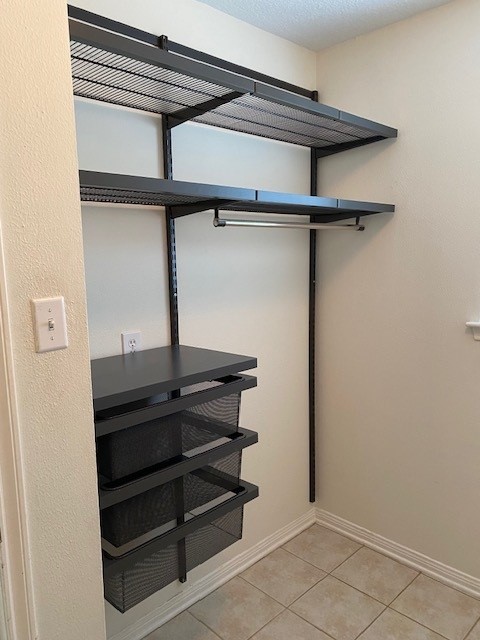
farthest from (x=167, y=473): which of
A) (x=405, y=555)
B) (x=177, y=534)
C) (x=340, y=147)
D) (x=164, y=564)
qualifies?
(x=340, y=147)

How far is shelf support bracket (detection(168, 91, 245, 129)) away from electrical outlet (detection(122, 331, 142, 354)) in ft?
2.44

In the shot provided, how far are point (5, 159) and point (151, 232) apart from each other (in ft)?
2.59

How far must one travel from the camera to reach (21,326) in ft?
3.11

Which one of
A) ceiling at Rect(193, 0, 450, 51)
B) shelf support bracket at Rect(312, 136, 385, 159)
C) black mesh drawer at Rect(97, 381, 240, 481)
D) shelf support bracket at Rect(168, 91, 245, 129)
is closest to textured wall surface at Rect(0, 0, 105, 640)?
black mesh drawer at Rect(97, 381, 240, 481)

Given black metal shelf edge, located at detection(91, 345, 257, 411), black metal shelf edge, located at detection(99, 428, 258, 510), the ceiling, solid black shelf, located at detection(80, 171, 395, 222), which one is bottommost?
black metal shelf edge, located at detection(99, 428, 258, 510)

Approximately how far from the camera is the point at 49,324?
983 millimetres

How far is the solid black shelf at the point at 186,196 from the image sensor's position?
3.86ft

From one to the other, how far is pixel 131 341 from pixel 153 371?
0.31 meters

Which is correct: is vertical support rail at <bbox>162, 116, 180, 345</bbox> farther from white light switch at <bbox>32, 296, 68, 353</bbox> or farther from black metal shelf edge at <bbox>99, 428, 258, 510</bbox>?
white light switch at <bbox>32, 296, 68, 353</bbox>

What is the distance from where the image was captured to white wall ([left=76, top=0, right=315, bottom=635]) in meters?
1.57

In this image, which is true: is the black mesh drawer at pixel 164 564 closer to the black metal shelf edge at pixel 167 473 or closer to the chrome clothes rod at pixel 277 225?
the black metal shelf edge at pixel 167 473

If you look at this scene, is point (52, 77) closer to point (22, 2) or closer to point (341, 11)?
point (22, 2)

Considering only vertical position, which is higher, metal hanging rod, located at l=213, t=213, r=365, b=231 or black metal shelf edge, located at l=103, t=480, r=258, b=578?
metal hanging rod, located at l=213, t=213, r=365, b=231

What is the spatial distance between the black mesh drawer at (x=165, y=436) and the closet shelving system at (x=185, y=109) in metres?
0.10
